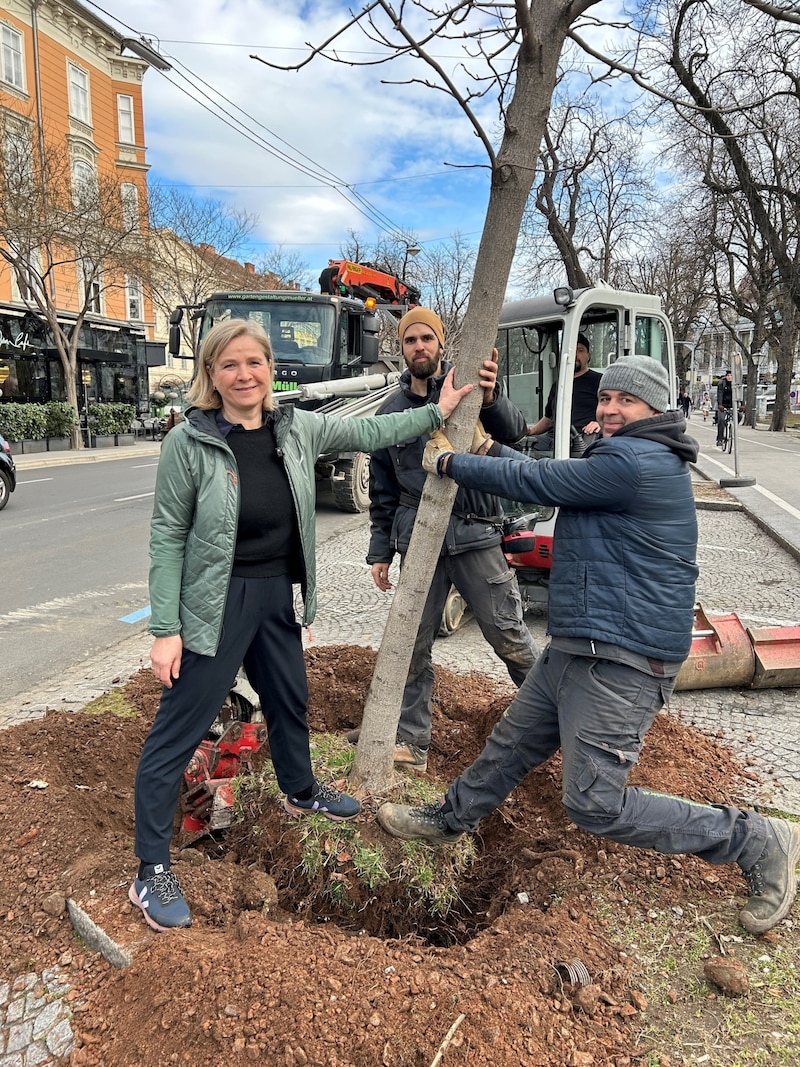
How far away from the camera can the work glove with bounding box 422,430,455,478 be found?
2.67 m

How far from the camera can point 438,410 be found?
9.21 ft

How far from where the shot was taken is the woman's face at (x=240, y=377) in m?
2.40

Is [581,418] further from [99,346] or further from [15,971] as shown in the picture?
[99,346]

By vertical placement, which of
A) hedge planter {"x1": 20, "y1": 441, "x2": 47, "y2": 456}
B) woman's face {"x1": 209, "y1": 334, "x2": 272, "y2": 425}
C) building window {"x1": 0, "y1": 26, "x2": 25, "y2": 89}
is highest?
building window {"x1": 0, "y1": 26, "x2": 25, "y2": 89}

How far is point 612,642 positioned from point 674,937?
0.97 metres

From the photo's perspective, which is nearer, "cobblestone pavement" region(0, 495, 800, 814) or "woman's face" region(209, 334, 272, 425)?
"woman's face" region(209, 334, 272, 425)

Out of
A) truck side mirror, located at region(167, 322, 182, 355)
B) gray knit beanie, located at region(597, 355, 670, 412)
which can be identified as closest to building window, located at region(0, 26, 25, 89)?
truck side mirror, located at region(167, 322, 182, 355)

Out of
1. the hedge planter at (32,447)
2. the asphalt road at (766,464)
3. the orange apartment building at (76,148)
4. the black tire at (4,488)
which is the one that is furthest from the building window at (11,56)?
the asphalt road at (766,464)

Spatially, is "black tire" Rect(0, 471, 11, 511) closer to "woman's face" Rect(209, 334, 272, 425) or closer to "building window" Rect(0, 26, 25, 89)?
"woman's face" Rect(209, 334, 272, 425)

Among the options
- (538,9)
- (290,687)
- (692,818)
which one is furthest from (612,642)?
(538,9)

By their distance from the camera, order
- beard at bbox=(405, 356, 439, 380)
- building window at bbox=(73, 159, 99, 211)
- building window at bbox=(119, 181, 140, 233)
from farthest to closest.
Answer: building window at bbox=(119, 181, 140, 233) < building window at bbox=(73, 159, 99, 211) < beard at bbox=(405, 356, 439, 380)

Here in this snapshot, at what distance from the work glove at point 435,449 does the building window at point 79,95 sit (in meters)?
36.2

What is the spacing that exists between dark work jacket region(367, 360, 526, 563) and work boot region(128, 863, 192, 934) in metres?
1.65

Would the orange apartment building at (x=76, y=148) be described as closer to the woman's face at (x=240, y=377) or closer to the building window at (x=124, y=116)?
the building window at (x=124, y=116)
